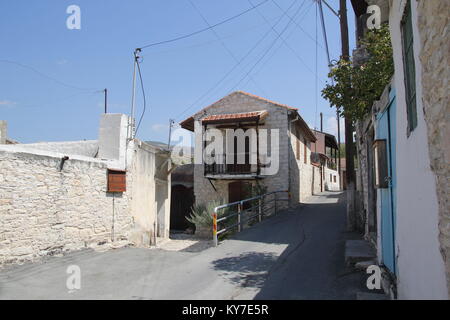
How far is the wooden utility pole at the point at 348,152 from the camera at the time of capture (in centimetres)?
923

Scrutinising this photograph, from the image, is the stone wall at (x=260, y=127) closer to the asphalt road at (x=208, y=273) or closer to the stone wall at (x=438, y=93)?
the asphalt road at (x=208, y=273)

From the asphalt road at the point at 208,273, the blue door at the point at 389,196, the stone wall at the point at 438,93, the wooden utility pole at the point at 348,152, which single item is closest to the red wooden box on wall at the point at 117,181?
the asphalt road at the point at 208,273

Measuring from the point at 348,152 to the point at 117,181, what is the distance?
21.5 feet

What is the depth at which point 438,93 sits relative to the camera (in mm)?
2383

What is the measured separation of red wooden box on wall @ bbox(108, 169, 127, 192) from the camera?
795 cm

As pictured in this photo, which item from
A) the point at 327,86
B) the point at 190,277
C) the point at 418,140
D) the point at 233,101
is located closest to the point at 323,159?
the point at 233,101

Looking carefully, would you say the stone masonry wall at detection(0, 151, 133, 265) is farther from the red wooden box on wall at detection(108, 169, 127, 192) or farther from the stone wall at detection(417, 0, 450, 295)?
the stone wall at detection(417, 0, 450, 295)

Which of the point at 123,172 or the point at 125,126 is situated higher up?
the point at 125,126

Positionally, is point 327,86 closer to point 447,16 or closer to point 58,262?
point 447,16

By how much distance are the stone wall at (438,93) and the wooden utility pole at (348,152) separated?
264 inches

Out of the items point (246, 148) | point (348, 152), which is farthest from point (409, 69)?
point (246, 148)

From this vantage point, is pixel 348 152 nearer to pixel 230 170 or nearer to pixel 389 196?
pixel 389 196
